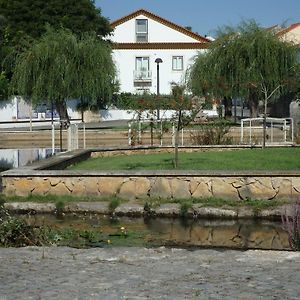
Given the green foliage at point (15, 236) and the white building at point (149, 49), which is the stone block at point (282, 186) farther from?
the white building at point (149, 49)

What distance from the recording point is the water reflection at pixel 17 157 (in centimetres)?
2128

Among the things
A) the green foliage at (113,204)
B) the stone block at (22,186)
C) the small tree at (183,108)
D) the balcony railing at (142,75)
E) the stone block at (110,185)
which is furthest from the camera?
the balcony railing at (142,75)

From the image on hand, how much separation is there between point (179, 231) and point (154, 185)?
2.51 meters

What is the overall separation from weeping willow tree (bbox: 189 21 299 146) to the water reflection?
13.3 m

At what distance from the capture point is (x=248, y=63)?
125ft

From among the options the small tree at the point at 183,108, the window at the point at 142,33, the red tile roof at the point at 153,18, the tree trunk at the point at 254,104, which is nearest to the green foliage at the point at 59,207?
the small tree at the point at 183,108

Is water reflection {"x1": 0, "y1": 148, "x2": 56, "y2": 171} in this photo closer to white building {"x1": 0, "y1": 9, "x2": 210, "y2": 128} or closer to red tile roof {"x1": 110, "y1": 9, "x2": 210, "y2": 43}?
white building {"x1": 0, "y1": 9, "x2": 210, "y2": 128}

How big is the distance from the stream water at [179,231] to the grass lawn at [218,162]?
137 inches

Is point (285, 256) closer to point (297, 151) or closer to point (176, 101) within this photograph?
point (176, 101)

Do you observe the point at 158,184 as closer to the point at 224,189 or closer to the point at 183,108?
the point at 224,189

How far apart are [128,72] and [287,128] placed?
41.3 meters

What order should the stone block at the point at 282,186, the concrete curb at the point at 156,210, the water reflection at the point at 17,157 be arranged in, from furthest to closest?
the water reflection at the point at 17,157, the stone block at the point at 282,186, the concrete curb at the point at 156,210

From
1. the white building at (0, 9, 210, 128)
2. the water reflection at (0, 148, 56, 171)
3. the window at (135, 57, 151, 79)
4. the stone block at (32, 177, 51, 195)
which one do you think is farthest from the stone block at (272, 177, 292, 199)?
the window at (135, 57, 151, 79)

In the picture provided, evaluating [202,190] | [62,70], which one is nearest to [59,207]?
[202,190]
